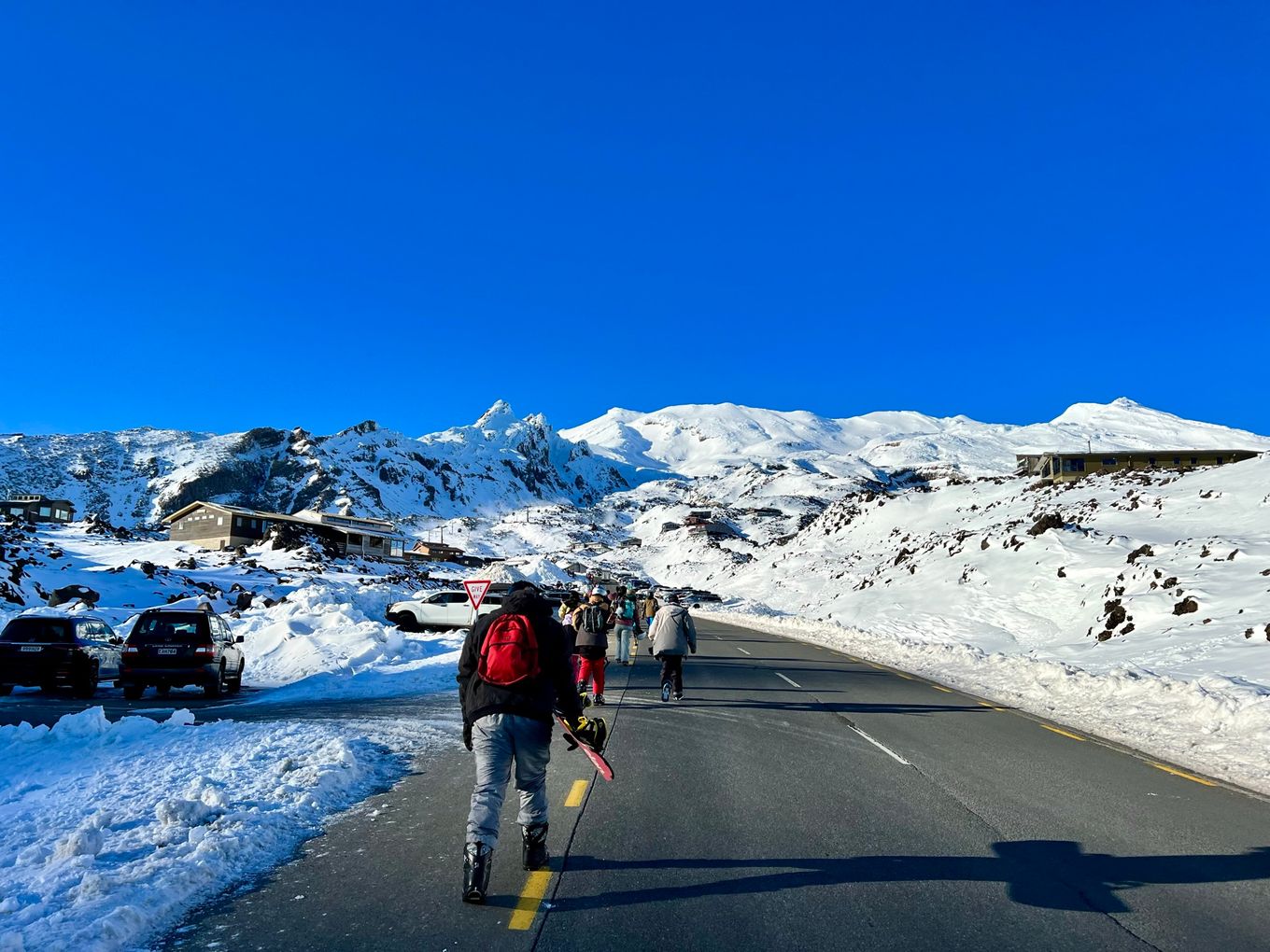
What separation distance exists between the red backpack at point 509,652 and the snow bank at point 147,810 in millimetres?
2014

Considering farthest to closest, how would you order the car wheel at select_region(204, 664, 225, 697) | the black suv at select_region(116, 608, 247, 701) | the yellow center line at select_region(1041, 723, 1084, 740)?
1. the car wheel at select_region(204, 664, 225, 697)
2. the black suv at select_region(116, 608, 247, 701)
3. the yellow center line at select_region(1041, 723, 1084, 740)

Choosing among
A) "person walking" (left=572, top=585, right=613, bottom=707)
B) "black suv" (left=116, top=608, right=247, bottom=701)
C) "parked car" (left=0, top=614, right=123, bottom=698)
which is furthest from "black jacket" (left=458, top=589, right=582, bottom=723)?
"parked car" (left=0, top=614, right=123, bottom=698)

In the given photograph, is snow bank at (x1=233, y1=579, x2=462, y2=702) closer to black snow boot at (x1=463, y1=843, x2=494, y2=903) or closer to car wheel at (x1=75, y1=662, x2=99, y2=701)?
car wheel at (x1=75, y1=662, x2=99, y2=701)

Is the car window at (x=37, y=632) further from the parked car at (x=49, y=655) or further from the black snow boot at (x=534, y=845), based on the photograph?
the black snow boot at (x=534, y=845)

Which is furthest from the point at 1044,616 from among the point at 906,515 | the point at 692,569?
the point at 692,569

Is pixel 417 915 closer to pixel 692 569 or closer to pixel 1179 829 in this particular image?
pixel 1179 829

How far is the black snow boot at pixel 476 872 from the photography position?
486 cm

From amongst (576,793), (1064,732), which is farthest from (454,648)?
(576,793)

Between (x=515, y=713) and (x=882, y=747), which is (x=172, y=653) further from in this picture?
(x=515, y=713)

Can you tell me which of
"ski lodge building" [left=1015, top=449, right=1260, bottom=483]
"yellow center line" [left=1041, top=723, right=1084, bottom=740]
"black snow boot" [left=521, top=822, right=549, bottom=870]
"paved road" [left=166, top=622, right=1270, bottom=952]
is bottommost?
"yellow center line" [left=1041, top=723, right=1084, bottom=740]

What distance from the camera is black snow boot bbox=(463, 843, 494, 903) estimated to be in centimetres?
486

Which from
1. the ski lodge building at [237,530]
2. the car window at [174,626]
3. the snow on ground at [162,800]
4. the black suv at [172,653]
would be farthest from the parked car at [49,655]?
the ski lodge building at [237,530]

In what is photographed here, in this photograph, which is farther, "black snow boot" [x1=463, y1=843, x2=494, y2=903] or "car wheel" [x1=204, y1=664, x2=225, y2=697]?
"car wheel" [x1=204, y1=664, x2=225, y2=697]

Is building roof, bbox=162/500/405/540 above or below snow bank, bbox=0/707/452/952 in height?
above
